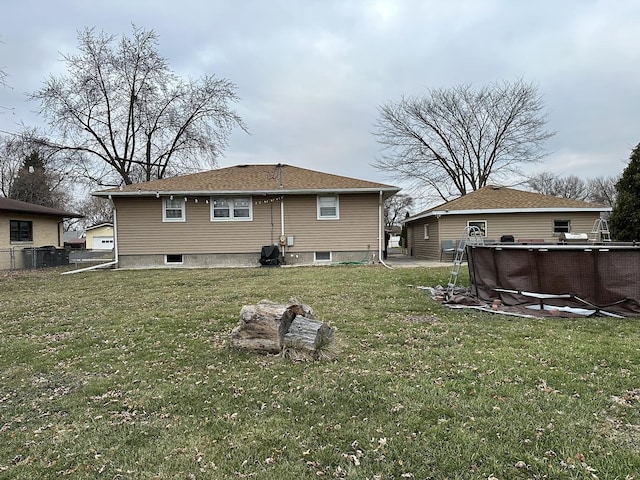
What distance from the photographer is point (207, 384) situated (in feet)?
12.0

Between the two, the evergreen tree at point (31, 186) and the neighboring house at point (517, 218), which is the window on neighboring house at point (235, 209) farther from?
the evergreen tree at point (31, 186)

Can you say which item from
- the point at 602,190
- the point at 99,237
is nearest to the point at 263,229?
the point at 99,237

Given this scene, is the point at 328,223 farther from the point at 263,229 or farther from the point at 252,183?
the point at 252,183

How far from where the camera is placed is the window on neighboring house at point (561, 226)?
18000 millimetres

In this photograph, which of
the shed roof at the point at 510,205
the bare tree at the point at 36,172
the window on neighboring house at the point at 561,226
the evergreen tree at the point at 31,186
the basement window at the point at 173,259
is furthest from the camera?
the evergreen tree at the point at 31,186

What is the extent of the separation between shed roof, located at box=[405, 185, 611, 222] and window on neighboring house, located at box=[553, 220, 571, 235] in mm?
723

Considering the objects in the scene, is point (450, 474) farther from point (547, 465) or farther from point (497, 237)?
point (497, 237)

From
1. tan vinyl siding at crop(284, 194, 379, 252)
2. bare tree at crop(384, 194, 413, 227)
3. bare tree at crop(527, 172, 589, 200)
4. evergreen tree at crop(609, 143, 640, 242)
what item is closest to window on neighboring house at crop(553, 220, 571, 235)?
evergreen tree at crop(609, 143, 640, 242)

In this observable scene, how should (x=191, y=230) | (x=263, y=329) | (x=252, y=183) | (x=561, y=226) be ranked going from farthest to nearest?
(x=561, y=226) < (x=252, y=183) < (x=191, y=230) < (x=263, y=329)

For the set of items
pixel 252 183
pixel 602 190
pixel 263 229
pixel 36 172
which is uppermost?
pixel 36 172

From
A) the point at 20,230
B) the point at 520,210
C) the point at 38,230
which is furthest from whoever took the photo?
the point at 38,230

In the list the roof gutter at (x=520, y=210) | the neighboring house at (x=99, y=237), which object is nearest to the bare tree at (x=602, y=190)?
the roof gutter at (x=520, y=210)

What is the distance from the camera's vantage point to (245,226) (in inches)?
604

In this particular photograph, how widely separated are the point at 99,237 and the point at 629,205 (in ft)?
163
